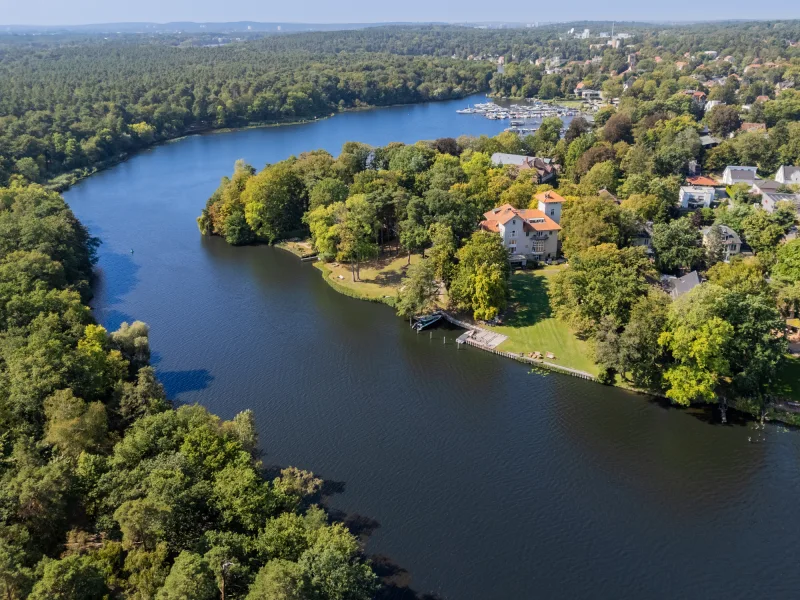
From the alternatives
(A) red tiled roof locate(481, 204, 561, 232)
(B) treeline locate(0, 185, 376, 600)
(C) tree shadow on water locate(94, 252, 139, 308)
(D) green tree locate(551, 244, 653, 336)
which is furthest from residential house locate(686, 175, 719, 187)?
(C) tree shadow on water locate(94, 252, 139, 308)

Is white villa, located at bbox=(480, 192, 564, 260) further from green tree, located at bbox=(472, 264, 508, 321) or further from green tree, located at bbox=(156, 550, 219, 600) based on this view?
green tree, located at bbox=(156, 550, 219, 600)

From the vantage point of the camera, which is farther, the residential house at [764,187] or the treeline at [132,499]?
the residential house at [764,187]

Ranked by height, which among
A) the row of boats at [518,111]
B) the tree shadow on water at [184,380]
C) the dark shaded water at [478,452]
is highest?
the row of boats at [518,111]

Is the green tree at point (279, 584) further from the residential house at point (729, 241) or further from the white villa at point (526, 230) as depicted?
the residential house at point (729, 241)

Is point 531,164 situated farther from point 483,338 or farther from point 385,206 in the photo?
point 483,338

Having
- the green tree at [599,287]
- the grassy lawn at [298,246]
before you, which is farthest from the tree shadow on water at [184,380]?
the green tree at [599,287]

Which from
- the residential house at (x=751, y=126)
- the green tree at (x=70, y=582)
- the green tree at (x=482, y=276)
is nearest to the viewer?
the green tree at (x=70, y=582)
